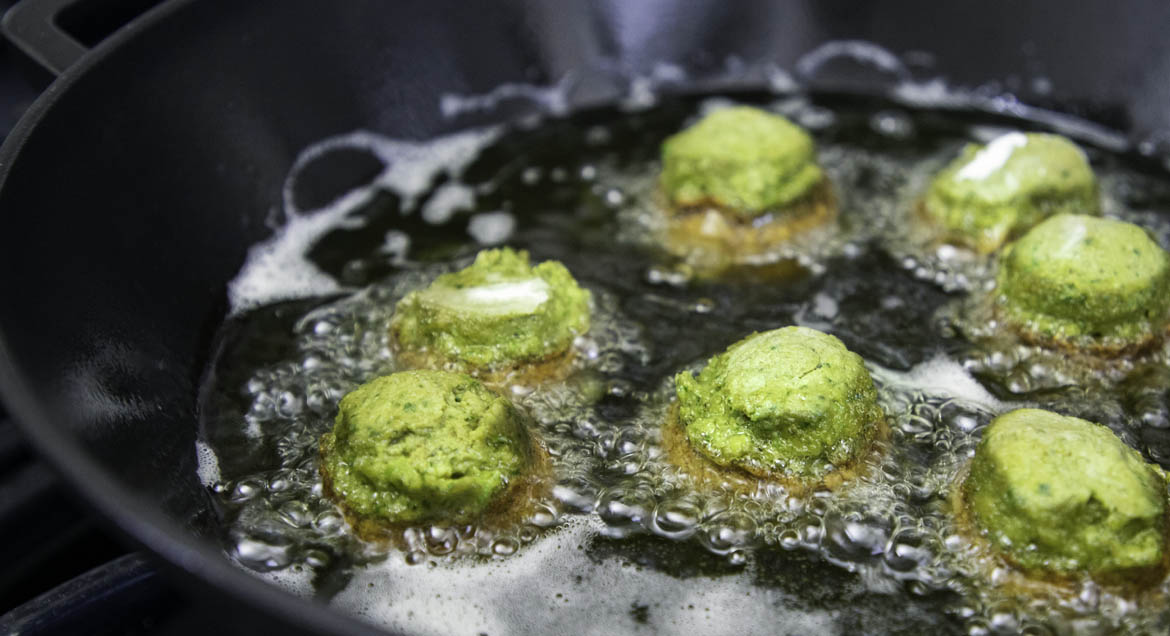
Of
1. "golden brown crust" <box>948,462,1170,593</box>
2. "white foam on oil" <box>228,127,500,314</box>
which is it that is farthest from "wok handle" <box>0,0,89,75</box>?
"golden brown crust" <box>948,462,1170,593</box>

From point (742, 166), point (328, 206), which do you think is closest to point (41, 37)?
point (328, 206)

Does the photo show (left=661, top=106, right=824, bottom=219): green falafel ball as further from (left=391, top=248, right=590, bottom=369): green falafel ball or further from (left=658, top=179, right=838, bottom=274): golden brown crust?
(left=391, top=248, right=590, bottom=369): green falafel ball

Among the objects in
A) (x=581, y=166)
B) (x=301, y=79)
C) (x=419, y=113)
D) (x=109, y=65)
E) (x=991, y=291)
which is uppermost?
(x=109, y=65)

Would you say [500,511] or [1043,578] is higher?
[500,511]

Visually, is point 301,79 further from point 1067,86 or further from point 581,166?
point 1067,86

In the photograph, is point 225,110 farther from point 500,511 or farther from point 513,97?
point 500,511

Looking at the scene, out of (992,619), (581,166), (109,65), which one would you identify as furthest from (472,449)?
(581,166)
